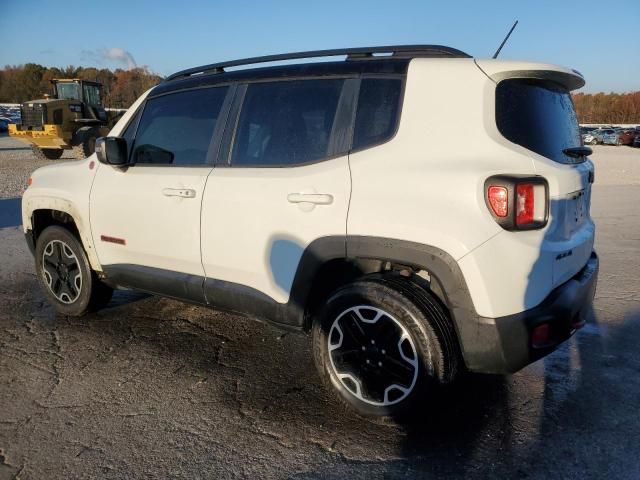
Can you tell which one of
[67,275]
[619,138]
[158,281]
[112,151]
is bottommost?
[67,275]

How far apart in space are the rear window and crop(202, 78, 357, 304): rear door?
2.61 feet

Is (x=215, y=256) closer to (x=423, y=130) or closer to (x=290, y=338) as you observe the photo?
(x=290, y=338)

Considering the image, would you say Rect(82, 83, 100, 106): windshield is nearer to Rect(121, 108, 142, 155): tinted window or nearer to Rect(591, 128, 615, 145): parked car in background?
Rect(121, 108, 142, 155): tinted window

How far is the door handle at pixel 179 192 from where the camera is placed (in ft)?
10.9

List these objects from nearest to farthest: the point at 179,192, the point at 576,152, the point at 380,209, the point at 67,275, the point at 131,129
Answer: the point at 380,209 < the point at 576,152 < the point at 179,192 < the point at 131,129 < the point at 67,275

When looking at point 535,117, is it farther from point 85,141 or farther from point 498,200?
point 85,141

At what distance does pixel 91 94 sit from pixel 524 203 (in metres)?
22.0

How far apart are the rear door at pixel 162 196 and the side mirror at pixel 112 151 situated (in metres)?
0.10

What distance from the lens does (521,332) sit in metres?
2.45

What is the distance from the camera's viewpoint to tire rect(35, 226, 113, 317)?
4184 millimetres

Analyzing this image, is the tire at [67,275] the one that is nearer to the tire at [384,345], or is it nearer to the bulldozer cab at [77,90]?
the tire at [384,345]

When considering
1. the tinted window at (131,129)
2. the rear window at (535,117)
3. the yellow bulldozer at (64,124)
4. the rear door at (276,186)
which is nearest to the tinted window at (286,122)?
the rear door at (276,186)

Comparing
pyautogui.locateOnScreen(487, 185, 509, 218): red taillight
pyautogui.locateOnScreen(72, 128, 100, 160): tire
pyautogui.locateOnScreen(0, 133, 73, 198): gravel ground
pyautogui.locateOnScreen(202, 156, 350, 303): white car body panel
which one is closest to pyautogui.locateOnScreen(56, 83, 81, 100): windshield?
pyautogui.locateOnScreen(0, 133, 73, 198): gravel ground

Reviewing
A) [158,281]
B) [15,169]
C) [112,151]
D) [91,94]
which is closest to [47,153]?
[91,94]
